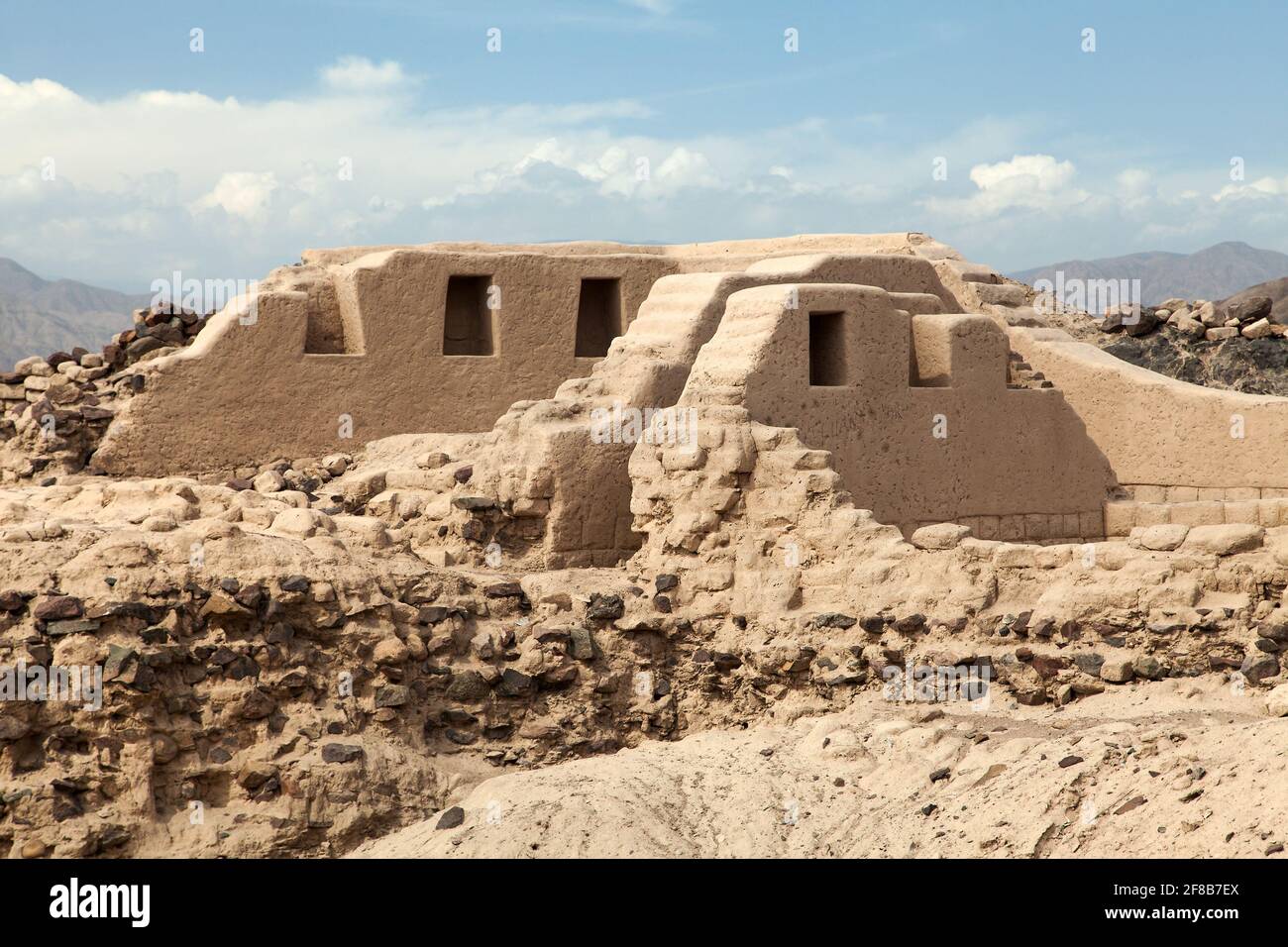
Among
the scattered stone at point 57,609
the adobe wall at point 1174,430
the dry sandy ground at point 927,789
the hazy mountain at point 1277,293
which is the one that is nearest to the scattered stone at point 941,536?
the dry sandy ground at point 927,789

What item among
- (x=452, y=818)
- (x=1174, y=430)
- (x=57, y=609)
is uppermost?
(x=1174, y=430)

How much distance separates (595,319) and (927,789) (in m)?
6.26

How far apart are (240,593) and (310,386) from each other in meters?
3.78

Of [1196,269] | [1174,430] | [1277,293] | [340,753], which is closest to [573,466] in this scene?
[340,753]

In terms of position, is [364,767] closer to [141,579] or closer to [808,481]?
[141,579]

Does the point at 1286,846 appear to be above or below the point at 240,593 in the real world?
below

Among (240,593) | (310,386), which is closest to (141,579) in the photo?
(240,593)

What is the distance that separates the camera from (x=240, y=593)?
290 inches

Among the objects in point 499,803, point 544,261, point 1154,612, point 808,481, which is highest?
point 544,261

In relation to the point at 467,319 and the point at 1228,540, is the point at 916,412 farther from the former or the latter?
the point at 467,319

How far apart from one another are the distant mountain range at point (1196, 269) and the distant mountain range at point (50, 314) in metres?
36.1

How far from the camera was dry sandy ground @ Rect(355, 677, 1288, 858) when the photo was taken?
543 cm

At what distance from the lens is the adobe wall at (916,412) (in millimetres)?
8875

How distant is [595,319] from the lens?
11977 millimetres
